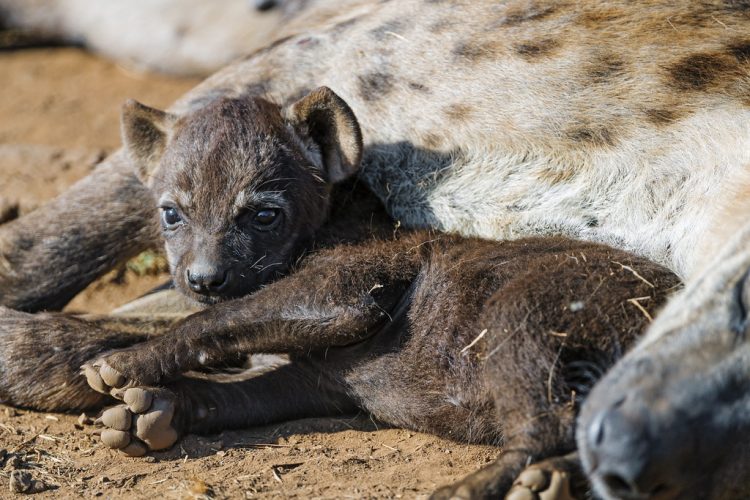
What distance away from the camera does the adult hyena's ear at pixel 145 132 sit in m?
3.97

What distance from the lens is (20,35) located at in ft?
23.1

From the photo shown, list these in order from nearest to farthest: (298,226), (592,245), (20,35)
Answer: (592,245) < (298,226) < (20,35)

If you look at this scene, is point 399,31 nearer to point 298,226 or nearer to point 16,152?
point 298,226

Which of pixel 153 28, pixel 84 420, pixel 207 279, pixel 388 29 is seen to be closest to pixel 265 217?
pixel 207 279

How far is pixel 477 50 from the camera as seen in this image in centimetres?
396

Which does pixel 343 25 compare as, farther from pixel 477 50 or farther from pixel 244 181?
pixel 244 181

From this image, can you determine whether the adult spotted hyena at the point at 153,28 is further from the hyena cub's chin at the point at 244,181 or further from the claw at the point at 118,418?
the claw at the point at 118,418

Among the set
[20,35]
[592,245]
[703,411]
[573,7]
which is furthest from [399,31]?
[20,35]

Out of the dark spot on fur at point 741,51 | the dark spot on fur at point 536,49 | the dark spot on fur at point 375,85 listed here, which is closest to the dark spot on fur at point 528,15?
the dark spot on fur at point 536,49

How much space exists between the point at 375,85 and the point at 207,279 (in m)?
1.14

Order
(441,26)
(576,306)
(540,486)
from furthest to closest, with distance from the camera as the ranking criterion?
(441,26) < (576,306) < (540,486)

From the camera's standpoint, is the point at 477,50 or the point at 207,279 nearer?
the point at 207,279

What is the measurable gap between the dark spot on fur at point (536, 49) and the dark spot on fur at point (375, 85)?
1.69ft

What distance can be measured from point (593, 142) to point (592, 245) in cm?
42
